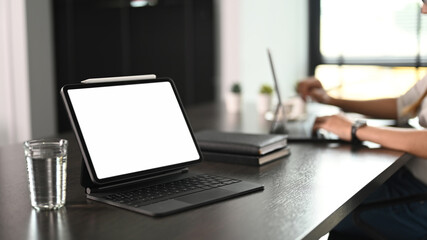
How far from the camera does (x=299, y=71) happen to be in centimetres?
617

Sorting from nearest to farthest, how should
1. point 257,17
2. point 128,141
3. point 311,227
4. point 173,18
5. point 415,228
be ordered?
1. point 311,227
2. point 128,141
3. point 415,228
4. point 173,18
5. point 257,17

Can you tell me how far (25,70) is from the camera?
3.88 m

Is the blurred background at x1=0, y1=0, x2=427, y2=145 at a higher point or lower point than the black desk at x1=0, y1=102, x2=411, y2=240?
higher

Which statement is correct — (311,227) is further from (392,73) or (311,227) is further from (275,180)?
(392,73)

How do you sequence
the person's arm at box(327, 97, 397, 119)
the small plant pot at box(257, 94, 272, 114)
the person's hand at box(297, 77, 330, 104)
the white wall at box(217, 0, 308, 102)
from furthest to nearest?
the white wall at box(217, 0, 308, 102) → the small plant pot at box(257, 94, 272, 114) → the person's hand at box(297, 77, 330, 104) → the person's arm at box(327, 97, 397, 119)

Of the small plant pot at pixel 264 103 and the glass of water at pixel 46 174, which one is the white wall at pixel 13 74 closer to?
the small plant pot at pixel 264 103

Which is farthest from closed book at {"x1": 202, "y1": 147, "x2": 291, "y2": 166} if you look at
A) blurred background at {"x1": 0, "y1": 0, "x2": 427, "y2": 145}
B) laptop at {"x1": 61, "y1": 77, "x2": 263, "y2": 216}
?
blurred background at {"x1": 0, "y1": 0, "x2": 427, "y2": 145}

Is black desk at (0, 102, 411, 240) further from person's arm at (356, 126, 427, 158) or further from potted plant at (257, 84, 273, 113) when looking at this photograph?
potted plant at (257, 84, 273, 113)

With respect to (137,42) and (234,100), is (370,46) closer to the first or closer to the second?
(137,42)

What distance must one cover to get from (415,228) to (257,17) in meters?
3.83

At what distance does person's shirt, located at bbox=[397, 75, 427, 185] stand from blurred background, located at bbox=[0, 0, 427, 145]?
968mm

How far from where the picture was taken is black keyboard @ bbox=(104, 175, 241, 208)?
1278 mm

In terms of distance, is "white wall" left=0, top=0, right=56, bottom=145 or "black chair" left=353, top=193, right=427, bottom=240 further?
"white wall" left=0, top=0, right=56, bottom=145

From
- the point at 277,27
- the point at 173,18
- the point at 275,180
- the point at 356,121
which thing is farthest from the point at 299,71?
the point at 275,180
